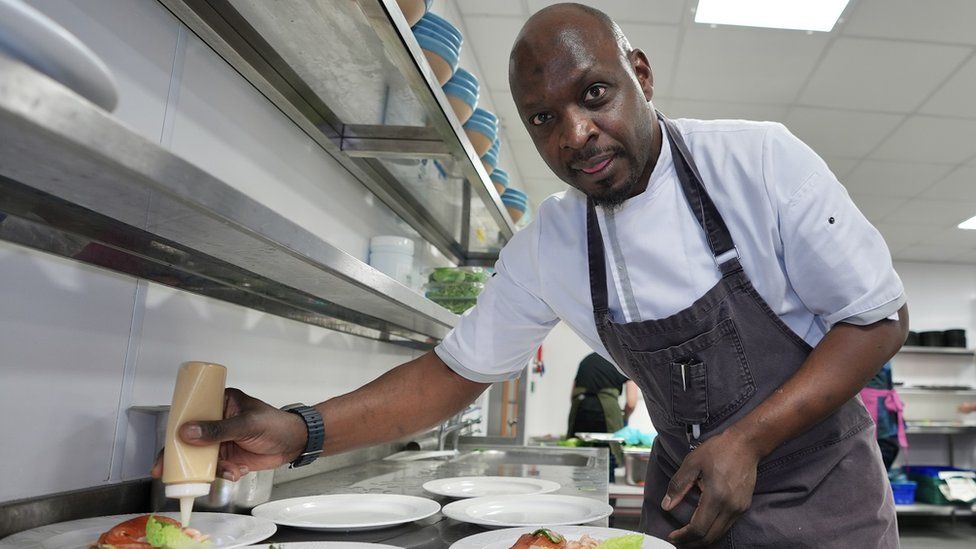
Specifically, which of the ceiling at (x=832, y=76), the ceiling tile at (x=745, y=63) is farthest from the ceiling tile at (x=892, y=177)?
the ceiling tile at (x=745, y=63)

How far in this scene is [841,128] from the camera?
464cm

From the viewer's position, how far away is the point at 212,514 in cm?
108

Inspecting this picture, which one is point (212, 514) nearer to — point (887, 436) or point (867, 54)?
point (867, 54)

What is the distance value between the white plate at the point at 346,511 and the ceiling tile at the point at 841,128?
4022 millimetres

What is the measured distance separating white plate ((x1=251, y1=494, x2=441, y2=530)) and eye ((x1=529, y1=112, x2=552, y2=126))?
0.73 metres

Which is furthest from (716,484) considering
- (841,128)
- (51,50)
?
(841,128)

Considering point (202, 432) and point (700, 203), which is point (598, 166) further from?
point (202, 432)

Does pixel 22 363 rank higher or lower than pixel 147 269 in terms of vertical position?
lower

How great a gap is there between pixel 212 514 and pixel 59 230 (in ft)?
1.61

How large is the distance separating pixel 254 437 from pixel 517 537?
46cm

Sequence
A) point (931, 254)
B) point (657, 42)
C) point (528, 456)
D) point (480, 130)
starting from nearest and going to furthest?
point (480, 130) → point (528, 456) → point (657, 42) → point (931, 254)

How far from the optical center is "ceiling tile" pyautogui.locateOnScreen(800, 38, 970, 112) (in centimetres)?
361

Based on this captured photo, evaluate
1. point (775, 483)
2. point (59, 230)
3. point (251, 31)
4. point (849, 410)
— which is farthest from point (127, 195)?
point (849, 410)

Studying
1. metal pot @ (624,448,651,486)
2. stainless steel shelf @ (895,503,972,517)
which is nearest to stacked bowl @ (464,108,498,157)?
metal pot @ (624,448,651,486)
